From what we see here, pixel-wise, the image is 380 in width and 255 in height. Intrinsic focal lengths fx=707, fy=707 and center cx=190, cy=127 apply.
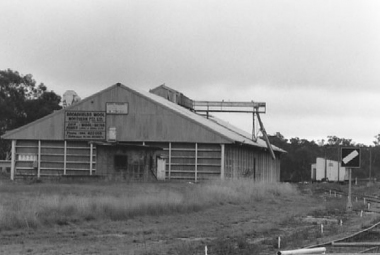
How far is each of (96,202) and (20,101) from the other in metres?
64.7

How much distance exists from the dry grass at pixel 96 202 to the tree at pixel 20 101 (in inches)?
2035

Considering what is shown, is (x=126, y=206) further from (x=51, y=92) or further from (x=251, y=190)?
(x=51, y=92)

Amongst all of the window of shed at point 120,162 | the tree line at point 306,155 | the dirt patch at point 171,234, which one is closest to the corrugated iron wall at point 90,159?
the window of shed at point 120,162

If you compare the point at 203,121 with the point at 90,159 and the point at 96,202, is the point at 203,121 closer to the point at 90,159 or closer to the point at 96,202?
the point at 90,159

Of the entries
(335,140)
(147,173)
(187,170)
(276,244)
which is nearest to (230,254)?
(276,244)

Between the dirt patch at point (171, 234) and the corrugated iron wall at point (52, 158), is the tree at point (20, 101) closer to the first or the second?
the corrugated iron wall at point (52, 158)

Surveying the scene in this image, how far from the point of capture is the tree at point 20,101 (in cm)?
8600

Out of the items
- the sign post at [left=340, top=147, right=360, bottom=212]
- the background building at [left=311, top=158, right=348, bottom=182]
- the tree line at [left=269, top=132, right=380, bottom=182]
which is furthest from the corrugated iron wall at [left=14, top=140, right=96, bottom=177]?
the tree line at [left=269, top=132, right=380, bottom=182]

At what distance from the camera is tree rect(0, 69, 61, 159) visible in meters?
86.0

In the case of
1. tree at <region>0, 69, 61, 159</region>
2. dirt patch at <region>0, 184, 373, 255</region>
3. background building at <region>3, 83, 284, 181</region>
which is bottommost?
dirt patch at <region>0, 184, 373, 255</region>

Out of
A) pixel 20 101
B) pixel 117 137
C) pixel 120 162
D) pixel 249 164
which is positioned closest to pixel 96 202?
pixel 120 162

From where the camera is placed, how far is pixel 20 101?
290 ft

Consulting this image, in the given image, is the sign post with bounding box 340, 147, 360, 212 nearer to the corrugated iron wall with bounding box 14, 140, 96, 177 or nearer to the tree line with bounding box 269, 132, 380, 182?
the corrugated iron wall with bounding box 14, 140, 96, 177

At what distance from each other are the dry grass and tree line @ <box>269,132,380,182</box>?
7235cm
